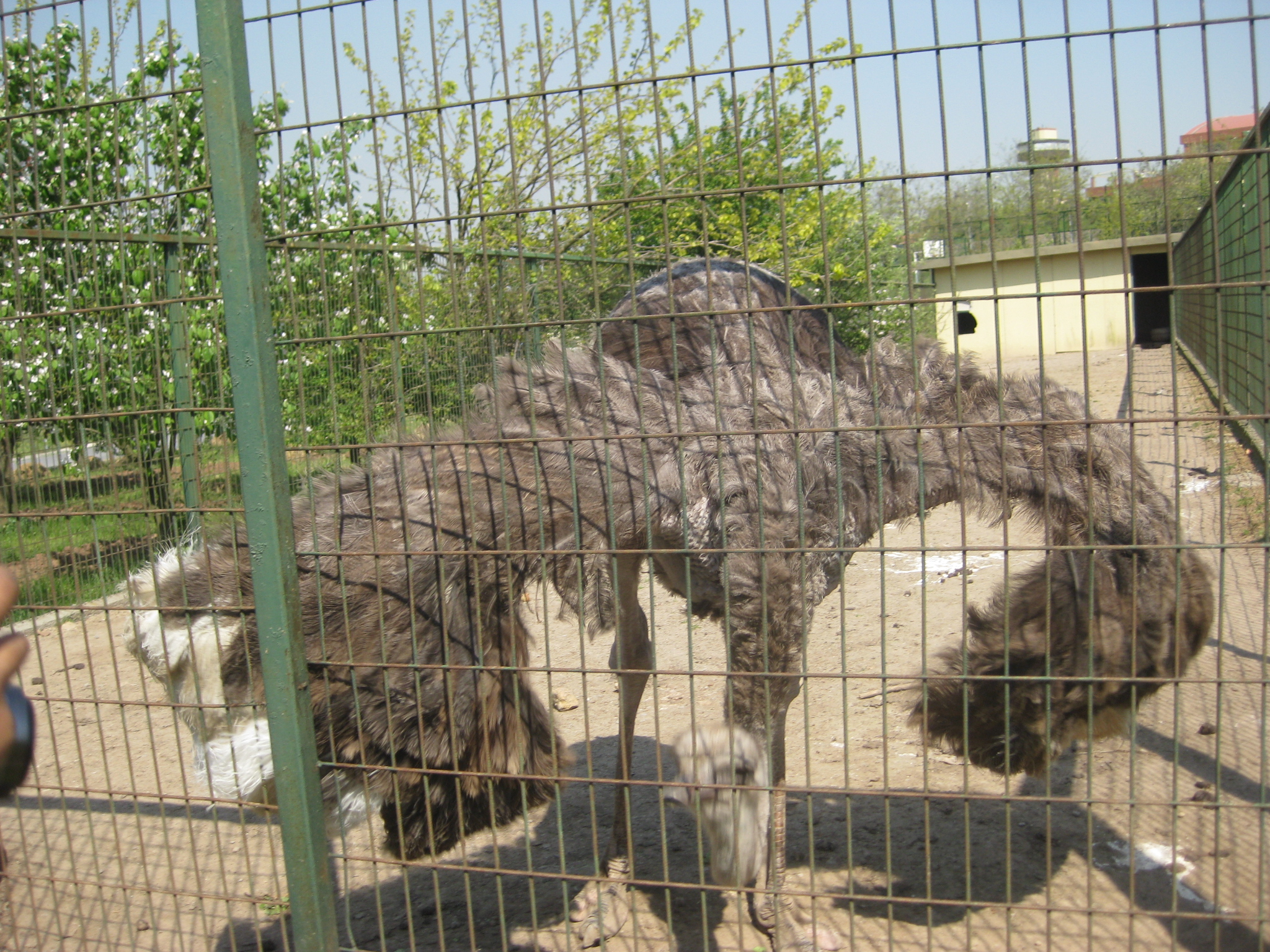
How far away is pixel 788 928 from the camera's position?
10.3 ft

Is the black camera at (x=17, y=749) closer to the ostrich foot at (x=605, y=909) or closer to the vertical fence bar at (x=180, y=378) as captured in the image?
the ostrich foot at (x=605, y=909)

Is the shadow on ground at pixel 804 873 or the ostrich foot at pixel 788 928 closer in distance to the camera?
the ostrich foot at pixel 788 928

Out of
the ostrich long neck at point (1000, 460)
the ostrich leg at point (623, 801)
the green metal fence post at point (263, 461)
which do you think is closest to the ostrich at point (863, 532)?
the ostrich long neck at point (1000, 460)

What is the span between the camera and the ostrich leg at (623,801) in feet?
10.5

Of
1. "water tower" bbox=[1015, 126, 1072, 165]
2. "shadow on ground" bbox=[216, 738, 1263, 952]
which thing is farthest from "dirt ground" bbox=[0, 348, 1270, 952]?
"water tower" bbox=[1015, 126, 1072, 165]

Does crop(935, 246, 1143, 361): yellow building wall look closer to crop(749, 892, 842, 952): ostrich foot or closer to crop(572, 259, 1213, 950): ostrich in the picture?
crop(572, 259, 1213, 950): ostrich

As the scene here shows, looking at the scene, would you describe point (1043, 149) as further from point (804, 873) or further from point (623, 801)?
point (804, 873)

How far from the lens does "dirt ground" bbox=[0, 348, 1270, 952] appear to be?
273 centimetres

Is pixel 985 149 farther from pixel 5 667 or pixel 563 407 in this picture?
pixel 5 667

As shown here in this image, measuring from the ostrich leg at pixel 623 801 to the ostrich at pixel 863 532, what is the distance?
149 millimetres

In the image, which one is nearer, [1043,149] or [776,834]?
[1043,149]

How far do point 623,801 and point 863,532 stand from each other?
130cm

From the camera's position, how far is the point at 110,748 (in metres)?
5.16

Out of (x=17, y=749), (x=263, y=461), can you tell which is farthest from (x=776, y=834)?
(x=17, y=749)
